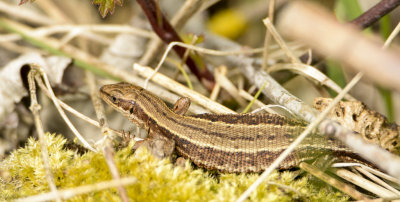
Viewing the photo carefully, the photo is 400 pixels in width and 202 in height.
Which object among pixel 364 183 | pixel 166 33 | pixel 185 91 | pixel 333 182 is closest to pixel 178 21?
pixel 166 33

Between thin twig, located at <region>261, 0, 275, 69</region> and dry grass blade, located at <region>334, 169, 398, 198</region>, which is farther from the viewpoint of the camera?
thin twig, located at <region>261, 0, 275, 69</region>

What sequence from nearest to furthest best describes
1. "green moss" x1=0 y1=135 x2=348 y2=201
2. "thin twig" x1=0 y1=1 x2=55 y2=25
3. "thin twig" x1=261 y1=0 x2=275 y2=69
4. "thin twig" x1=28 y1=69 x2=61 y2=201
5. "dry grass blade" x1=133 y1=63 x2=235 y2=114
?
"thin twig" x1=28 y1=69 x2=61 y2=201
"green moss" x1=0 y1=135 x2=348 y2=201
"dry grass blade" x1=133 y1=63 x2=235 y2=114
"thin twig" x1=261 y1=0 x2=275 y2=69
"thin twig" x1=0 y1=1 x2=55 y2=25

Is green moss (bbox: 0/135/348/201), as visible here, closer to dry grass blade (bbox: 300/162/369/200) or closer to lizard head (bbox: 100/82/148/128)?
dry grass blade (bbox: 300/162/369/200)

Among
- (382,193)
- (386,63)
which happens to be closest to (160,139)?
(382,193)

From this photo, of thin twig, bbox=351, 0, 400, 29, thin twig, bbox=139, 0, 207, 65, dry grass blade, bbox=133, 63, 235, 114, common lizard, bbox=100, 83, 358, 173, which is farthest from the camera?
thin twig, bbox=139, 0, 207, 65

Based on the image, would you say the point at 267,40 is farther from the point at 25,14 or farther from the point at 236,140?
the point at 25,14

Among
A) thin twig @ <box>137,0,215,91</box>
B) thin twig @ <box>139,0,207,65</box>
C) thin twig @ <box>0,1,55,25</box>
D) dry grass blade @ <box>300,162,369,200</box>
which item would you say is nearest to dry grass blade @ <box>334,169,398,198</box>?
dry grass blade @ <box>300,162,369,200</box>
